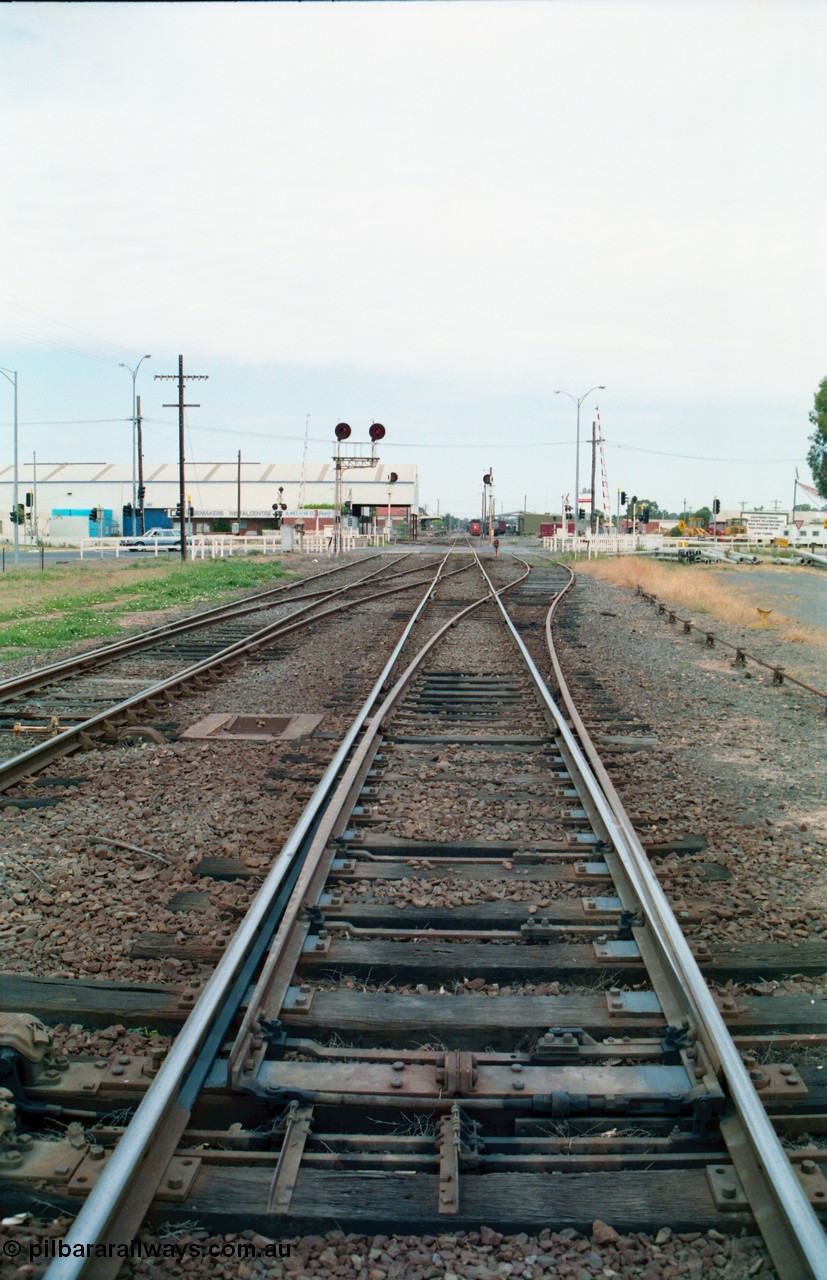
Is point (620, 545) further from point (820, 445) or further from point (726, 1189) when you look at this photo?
point (726, 1189)

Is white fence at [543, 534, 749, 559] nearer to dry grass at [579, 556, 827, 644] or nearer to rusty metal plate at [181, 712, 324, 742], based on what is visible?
dry grass at [579, 556, 827, 644]

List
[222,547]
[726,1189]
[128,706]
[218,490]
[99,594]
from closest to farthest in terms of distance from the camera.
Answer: [726,1189] → [128,706] → [99,594] → [222,547] → [218,490]

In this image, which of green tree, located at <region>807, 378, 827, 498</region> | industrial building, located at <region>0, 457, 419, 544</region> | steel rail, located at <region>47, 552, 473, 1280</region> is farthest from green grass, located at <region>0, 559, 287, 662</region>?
industrial building, located at <region>0, 457, 419, 544</region>

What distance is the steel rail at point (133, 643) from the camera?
1132 centimetres

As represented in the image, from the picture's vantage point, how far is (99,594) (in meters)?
25.3

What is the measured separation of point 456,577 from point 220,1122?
2947 cm

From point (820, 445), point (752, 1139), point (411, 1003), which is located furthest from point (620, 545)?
point (752, 1139)

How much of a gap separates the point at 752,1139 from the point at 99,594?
24051mm

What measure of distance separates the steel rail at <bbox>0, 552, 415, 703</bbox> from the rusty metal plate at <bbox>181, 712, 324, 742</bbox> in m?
2.52

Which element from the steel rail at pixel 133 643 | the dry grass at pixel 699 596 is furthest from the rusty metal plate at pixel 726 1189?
the dry grass at pixel 699 596

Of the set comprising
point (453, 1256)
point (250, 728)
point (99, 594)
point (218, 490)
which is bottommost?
point (453, 1256)

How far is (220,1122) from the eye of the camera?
3301mm

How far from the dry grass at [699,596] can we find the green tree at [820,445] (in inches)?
1105

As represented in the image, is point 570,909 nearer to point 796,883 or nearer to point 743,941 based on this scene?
point 743,941
